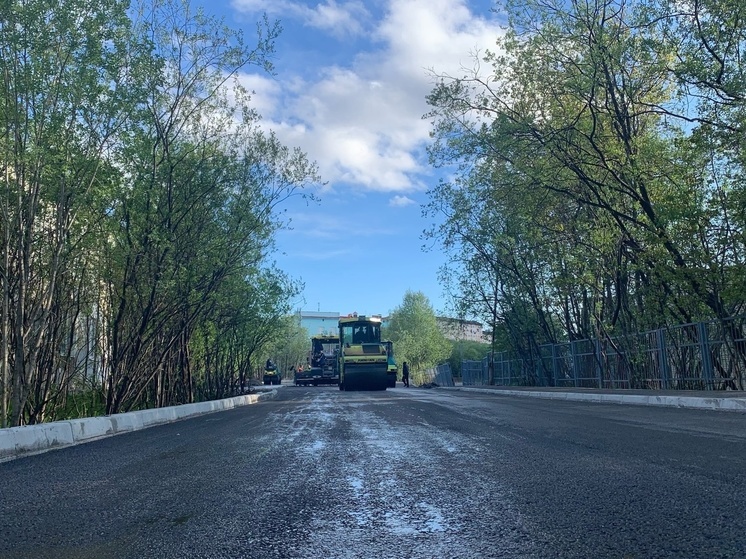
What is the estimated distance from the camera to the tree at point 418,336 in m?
76.9

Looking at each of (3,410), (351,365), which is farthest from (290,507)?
(351,365)

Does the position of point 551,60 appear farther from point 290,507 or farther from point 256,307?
point 290,507

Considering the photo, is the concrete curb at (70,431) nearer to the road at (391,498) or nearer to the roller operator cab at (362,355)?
the road at (391,498)

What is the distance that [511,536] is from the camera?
3.43 metres

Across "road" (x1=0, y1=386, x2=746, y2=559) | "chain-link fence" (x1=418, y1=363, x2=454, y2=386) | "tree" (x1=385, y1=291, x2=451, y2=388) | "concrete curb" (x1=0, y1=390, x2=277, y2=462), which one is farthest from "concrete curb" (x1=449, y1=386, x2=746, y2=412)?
"tree" (x1=385, y1=291, x2=451, y2=388)

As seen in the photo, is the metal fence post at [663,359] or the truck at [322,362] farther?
the truck at [322,362]

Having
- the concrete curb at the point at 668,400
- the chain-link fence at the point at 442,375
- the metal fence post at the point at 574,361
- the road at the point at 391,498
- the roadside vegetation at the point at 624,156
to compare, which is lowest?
the chain-link fence at the point at 442,375

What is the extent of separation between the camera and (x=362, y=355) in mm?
32562

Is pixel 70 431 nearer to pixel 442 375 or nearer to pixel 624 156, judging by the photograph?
pixel 624 156

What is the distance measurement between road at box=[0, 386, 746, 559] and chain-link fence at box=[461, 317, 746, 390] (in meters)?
8.93

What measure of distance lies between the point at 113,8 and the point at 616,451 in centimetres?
942

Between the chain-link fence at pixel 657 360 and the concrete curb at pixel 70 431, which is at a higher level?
the chain-link fence at pixel 657 360

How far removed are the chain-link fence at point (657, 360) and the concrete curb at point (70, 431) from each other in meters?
13.3

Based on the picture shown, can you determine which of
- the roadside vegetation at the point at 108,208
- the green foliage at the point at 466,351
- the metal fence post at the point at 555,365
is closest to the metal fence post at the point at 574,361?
the metal fence post at the point at 555,365
